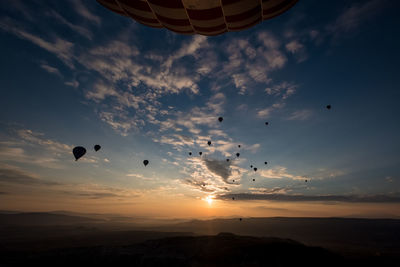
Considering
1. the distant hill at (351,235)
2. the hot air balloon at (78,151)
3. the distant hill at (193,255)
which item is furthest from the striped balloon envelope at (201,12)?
the distant hill at (351,235)

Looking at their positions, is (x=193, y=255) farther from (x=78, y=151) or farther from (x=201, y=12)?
(x=201, y=12)

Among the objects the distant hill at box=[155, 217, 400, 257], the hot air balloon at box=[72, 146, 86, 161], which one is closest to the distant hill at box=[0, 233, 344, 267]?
the hot air balloon at box=[72, 146, 86, 161]

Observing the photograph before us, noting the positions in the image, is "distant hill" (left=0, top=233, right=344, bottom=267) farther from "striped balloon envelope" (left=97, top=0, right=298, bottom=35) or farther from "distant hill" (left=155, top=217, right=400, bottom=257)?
"distant hill" (left=155, top=217, right=400, bottom=257)

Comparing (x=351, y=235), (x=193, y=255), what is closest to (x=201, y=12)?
(x=193, y=255)

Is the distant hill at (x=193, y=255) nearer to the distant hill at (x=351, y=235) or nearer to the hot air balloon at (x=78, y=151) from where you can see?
the hot air balloon at (x=78, y=151)

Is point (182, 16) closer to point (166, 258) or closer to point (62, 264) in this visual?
point (166, 258)

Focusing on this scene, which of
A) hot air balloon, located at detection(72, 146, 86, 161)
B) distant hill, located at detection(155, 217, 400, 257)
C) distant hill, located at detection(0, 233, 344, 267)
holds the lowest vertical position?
distant hill, located at detection(155, 217, 400, 257)

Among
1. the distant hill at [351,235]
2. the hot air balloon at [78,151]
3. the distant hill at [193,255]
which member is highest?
the hot air balloon at [78,151]

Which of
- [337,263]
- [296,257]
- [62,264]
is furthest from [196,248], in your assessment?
[62,264]
